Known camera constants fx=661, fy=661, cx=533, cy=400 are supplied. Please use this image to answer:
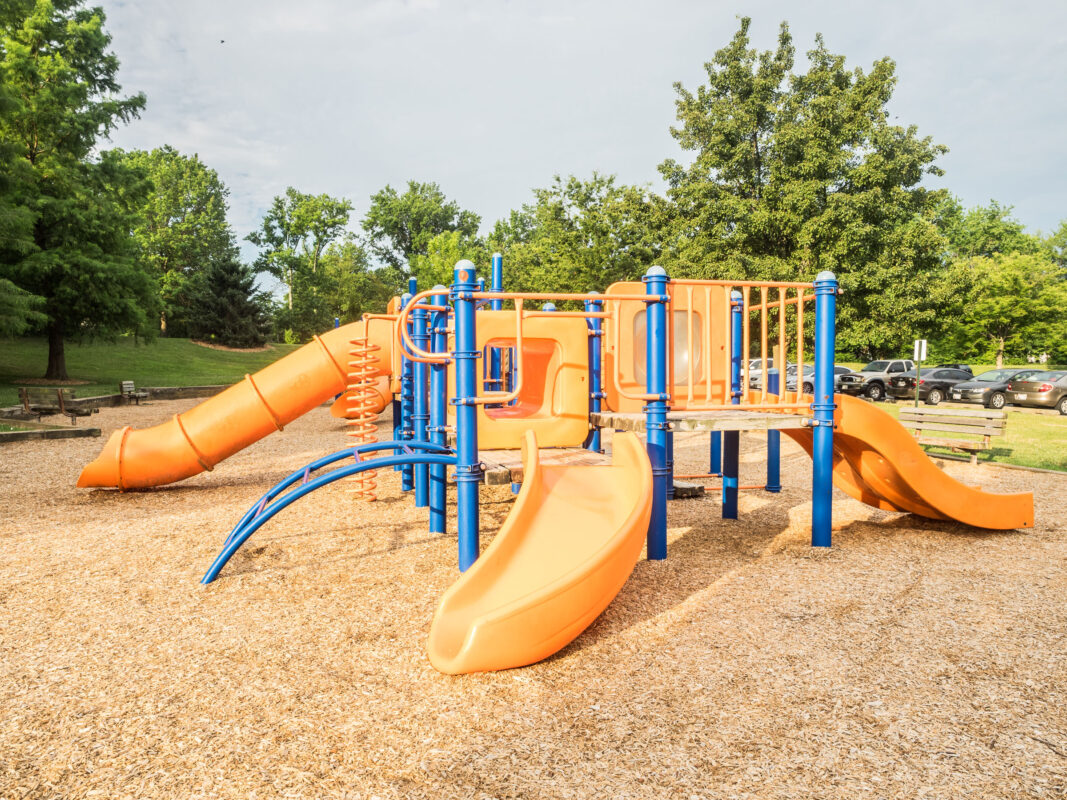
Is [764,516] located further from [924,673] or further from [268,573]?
[268,573]

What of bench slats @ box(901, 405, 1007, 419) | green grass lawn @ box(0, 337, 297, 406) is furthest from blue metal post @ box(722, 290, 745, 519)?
green grass lawn @ box(0, 337, 297, 406)

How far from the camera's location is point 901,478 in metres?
5.70

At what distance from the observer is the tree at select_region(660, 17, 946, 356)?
25.3 metres

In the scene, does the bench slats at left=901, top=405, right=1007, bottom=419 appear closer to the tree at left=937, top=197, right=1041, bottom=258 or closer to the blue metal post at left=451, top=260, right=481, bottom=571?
the blue metal post at left=451, top=260, right=481, bottom=571

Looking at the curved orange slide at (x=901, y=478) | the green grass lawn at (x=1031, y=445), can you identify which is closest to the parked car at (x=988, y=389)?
the green grass lawn at (x=1031, y=445)

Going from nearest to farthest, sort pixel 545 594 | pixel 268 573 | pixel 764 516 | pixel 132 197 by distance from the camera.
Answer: pixel 545 594 < pixel 268 573 < pixel 764 516 < pixel 132 197

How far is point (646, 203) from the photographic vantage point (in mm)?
30125

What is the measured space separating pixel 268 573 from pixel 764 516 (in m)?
4.81

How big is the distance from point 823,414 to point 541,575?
326cm

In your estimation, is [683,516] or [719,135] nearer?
[683,516]

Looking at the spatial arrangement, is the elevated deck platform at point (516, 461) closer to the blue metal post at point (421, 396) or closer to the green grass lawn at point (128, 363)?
the blue metal post at point (421, 396)

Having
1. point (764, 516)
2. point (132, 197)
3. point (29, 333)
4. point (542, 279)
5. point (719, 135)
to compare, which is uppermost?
point (719, 135)

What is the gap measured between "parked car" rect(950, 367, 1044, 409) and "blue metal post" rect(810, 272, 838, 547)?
69.0 ft

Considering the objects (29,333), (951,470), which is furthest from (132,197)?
(951,470)
